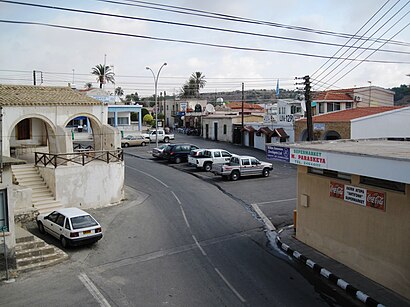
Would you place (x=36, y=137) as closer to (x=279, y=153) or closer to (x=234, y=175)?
(x=234, y=175)

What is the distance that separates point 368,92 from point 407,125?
64.9 ft

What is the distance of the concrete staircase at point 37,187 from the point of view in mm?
20394

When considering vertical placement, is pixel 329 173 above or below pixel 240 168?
above

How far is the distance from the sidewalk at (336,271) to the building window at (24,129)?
16.2 m

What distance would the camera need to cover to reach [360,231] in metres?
13.4

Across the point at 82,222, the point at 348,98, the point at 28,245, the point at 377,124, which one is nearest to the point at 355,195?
the point at 82,222

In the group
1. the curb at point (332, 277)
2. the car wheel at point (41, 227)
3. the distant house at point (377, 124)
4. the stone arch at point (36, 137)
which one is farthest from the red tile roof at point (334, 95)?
the car wheel at point (41, 227)

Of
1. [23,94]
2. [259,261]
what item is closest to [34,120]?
[23,94]

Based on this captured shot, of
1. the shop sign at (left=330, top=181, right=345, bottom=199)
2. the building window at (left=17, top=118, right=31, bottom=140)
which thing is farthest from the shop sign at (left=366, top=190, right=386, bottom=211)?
the building window at (left=17, top=118, right=31, bottom=140)

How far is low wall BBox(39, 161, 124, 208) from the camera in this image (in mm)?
21312

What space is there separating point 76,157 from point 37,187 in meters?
2.35

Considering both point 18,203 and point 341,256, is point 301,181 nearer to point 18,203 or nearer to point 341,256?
point 341,256

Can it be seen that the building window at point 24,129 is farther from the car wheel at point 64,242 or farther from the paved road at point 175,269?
the car wheel at point 64,242

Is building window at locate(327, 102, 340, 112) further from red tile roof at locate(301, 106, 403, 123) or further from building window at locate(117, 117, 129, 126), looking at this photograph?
building window at locate(117, 117, 129, 126)
